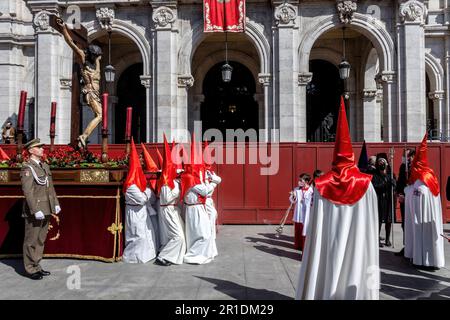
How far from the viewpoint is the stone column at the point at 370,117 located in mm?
18344

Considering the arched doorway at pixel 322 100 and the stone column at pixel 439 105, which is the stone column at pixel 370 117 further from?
the stone column at pixel 439 105

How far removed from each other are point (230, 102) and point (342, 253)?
15837mm

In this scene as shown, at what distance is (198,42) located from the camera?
1553 centimetres

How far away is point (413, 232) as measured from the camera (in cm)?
761

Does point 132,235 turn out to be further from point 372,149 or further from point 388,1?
point 388,1

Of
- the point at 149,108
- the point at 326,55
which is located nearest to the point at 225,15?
the point at 149,108

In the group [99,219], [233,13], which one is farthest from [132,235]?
[233,13]

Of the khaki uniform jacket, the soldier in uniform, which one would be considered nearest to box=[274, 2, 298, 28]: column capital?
the soldier in uniform

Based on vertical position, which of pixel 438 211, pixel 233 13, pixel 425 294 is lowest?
pixel 425 294

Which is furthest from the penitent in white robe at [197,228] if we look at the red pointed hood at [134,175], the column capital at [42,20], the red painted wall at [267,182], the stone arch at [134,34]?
the column capital at [42,20]

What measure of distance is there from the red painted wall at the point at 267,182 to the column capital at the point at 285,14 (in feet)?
17.6

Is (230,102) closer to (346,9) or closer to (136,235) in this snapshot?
(346,9)

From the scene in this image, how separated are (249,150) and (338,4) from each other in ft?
23.8

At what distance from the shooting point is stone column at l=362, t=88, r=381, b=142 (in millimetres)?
18344
